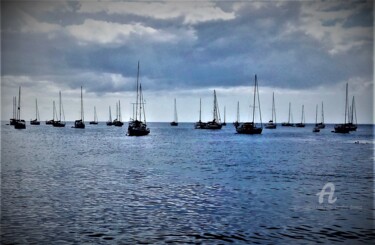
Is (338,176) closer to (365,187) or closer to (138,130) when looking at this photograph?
(365,187)

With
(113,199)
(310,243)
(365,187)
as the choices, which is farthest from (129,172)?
(310,243)

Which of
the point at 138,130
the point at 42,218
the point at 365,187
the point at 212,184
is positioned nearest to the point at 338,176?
the point at 365,187

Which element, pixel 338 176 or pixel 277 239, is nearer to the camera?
pixel 277 239

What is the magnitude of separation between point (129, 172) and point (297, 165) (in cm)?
2318

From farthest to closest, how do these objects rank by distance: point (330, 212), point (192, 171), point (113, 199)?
point (192, 171), point (113, 199), point (330, 212)

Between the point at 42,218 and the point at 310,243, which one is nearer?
the point at 310,243

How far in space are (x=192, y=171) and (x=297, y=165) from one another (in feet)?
52.6

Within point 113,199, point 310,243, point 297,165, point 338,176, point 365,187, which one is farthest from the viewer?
point 297,165

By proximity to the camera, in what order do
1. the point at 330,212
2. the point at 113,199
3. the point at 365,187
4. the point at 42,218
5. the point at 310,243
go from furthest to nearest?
1. the point at 365,187
2. the point at 113,199
3. the point at 330,212
4. the point at 42,218
5. the point at 310,243

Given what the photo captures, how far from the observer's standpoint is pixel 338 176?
40.6 metres

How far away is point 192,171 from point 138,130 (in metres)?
83.1

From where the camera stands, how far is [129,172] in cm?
4300

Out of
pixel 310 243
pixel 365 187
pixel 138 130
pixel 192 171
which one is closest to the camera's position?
pixel 310 243

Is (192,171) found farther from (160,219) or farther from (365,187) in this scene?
(160,219)
